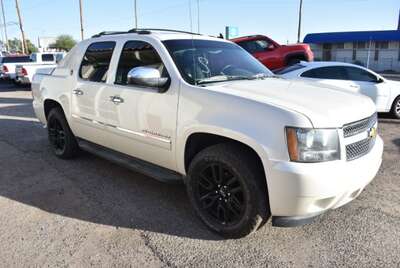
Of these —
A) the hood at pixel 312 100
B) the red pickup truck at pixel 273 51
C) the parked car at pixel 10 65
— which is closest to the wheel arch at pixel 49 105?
the hood at pixel 312 100

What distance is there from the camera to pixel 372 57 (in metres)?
41.0

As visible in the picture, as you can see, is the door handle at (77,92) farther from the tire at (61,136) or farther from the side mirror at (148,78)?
the side mirror at (148,78)

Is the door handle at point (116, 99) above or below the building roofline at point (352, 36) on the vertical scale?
above

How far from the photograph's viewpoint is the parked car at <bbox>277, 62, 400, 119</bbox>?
331 inches

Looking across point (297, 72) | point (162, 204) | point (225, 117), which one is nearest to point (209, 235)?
point (162, 204)

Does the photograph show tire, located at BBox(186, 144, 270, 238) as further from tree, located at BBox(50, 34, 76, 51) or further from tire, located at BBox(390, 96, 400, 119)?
tree, located at BBox(50, 34, 76, 51)

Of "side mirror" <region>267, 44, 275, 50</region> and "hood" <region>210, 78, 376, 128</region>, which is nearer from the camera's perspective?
"hood" <region>210, 78, 376, 128</region>

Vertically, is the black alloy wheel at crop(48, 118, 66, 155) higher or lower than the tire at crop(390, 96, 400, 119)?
higher

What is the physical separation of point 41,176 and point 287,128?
3690 mm

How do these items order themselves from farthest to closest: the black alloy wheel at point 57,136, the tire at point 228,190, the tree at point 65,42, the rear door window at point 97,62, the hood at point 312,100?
→ 1. the tree at point 65,42
2. the black alloy wheel at point 57,136
3. the rear door window at point 97,62
4. the tire at point 228,190
5. the hood at point 312,100

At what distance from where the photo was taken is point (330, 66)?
860 cm

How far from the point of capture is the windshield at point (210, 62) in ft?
12.1

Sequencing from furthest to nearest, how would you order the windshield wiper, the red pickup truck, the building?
the building → the red pickup truck → the windshield wiper

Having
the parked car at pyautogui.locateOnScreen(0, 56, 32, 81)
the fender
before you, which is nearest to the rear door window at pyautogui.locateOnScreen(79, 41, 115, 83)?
the fender
